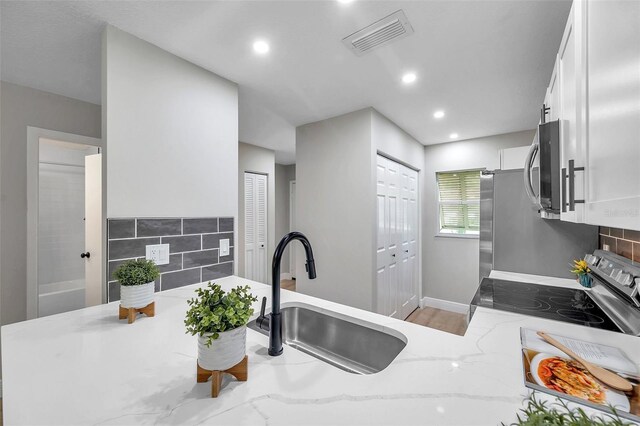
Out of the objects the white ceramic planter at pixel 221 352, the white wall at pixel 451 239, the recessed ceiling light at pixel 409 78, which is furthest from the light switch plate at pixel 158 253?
the white wall at pixel 451 239

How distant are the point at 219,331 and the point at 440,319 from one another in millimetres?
3649

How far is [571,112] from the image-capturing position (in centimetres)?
88

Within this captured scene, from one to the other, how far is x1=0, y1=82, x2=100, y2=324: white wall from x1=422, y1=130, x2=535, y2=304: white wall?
4383 millimetres

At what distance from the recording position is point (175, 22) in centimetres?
140

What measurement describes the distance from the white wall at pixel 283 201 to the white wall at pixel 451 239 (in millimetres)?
2759

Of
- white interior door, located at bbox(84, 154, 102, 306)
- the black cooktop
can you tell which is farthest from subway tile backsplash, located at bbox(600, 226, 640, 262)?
white interior door, located at bbox(84, 154, 102, 306)

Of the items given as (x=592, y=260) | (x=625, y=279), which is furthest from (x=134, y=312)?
(x=592, y=260)

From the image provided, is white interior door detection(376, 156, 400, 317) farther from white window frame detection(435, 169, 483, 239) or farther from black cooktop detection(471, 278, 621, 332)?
black cooktop detection(471, 278, 621, 332)

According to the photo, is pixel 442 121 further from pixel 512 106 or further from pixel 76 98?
pixel 76 98

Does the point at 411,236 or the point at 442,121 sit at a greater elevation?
the point at 442,121

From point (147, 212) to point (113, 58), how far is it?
840 millimetres

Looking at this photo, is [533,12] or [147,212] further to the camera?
[147,212]

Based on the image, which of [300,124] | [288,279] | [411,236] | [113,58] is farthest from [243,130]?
[288,279]

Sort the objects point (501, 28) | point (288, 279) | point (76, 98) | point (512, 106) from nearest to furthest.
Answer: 1. point (501, 28)
2. point (76, 98)
3. point (512, 106)
4. point (288, 279)
